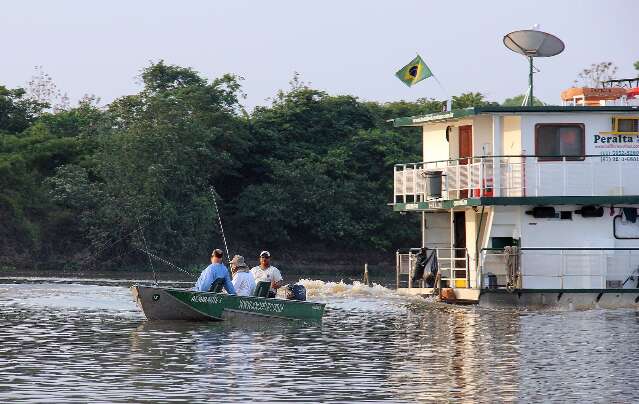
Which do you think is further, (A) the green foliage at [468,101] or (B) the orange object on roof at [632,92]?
(A) the green foliage at [468,101]

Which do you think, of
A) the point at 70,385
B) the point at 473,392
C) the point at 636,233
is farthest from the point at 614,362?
the point at 636,233

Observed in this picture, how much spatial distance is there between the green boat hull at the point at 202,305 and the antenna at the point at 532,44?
452 inches

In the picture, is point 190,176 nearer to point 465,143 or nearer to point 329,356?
point 465,143

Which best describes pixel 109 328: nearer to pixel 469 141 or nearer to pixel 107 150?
pixel 469 141

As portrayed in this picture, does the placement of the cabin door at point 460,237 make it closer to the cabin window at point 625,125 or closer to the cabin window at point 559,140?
the cabin window at point 559,140

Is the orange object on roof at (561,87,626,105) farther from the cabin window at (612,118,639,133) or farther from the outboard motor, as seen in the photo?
the outboard motor

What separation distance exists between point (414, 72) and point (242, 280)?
1121 centimetres

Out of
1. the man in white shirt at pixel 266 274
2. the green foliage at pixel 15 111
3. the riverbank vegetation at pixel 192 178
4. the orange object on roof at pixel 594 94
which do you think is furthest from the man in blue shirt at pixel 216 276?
the green foliage at pixel 15 111

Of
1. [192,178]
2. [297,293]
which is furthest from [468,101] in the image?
[297,293]

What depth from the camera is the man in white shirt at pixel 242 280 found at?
28873 mm

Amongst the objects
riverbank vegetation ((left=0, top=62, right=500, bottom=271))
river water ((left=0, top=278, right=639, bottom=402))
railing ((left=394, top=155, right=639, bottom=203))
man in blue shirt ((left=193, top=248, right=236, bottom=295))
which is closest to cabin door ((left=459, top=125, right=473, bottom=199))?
railing ((left=394, top=155, right=639, bottom=203))

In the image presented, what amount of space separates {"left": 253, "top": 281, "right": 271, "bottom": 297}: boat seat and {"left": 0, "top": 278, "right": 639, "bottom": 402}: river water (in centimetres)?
99

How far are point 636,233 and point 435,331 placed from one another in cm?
894

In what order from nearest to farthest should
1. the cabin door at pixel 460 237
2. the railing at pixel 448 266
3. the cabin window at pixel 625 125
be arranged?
1. the cabin window at pixel 625 125
2. the railing at pixel 448 266
3. the cabin door at pixel 460 237
